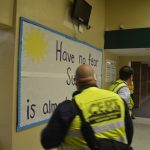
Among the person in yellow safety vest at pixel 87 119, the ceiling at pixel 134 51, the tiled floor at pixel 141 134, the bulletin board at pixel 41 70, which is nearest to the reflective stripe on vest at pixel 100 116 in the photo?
the person in yellow safety vest at pixel 87 119

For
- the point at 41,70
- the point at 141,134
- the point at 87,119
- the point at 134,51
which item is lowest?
the point at 141,134

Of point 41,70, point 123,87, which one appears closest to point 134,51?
point 123,87

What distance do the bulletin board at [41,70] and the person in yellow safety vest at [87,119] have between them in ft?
4.24

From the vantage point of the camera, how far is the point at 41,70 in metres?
3.13

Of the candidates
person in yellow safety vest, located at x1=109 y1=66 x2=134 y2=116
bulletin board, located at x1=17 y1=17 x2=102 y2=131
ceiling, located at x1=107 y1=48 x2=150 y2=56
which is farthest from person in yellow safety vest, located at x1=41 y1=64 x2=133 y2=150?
ceiling, located at x1=107 y1=48 x2=150 y2=56

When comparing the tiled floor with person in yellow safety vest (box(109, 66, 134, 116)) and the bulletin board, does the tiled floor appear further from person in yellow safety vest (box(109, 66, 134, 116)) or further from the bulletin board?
the bulletin board

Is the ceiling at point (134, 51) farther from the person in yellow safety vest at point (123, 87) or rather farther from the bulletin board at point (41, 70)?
the person in yellow safety vest at point (123, 87)

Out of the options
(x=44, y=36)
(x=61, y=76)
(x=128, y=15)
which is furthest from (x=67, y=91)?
(x=128, y=15)

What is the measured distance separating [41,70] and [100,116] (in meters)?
1.72

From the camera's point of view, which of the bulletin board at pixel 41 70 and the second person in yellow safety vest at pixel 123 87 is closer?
the bulletin board at pixel 41 70

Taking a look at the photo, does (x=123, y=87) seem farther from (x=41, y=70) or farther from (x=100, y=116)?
(x=100, y=116)

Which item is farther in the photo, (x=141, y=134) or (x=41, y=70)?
(x=141, y=134)

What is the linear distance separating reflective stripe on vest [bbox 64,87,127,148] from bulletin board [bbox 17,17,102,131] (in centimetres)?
134

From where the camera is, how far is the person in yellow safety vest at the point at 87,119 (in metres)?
1.48
